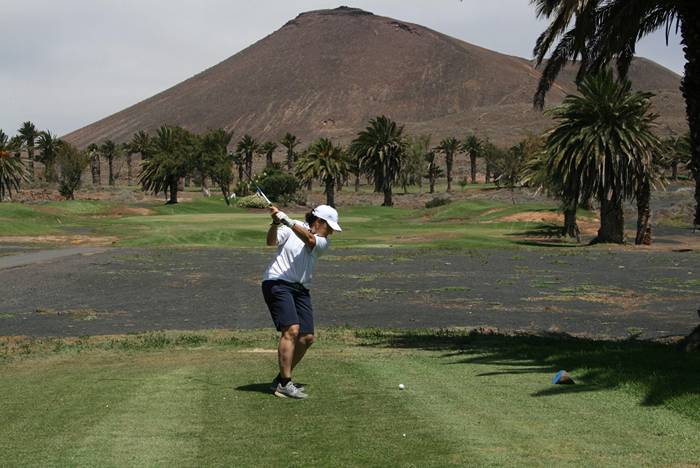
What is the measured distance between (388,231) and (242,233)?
12.6 meters

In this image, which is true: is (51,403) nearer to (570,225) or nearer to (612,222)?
(612,222)

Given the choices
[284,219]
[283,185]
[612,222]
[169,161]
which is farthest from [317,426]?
[283,185]

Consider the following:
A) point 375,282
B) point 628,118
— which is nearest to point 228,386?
point 375,282

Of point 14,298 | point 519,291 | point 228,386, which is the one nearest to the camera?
point 228,386

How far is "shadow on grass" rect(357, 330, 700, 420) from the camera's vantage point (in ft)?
34.6

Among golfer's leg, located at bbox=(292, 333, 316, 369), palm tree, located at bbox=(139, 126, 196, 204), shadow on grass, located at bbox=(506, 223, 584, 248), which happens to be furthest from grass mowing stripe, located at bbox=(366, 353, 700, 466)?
palm tree, located at bbox=(139, 126, 196, 204)

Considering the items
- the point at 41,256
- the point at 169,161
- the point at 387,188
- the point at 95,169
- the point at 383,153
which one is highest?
the point at 383,153

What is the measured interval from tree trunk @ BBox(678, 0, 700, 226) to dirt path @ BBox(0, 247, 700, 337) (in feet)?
18.5

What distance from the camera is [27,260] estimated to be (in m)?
40.7

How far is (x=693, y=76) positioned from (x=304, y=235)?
7171mm

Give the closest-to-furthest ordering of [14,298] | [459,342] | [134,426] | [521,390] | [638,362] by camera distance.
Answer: [134,426] < [521,390] < [638,362] < [459,342] < [14,298]

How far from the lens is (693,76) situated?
1443 cm

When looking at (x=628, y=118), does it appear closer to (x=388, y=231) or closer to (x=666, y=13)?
(x=388, y=231)

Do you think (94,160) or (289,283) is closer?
(289,283)
